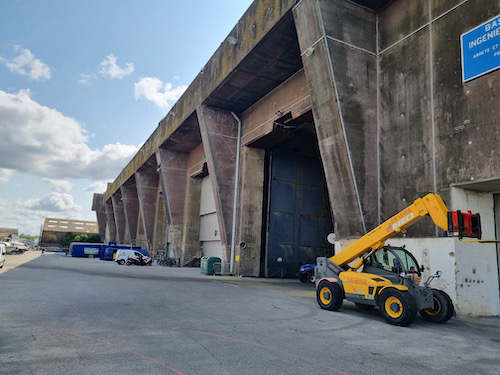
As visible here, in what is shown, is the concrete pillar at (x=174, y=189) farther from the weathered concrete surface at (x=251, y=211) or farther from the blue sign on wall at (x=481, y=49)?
the blue sign on wall at (x=481, y=49)

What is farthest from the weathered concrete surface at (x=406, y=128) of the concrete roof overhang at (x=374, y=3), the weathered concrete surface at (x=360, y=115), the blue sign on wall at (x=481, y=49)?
the concrete roof overhang at (x=374, y=3)

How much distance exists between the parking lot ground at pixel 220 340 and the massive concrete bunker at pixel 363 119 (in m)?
4.12

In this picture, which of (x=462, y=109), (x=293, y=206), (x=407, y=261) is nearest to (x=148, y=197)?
(x=293, y=206)

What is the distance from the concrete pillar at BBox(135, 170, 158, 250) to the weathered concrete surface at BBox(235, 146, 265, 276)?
77.8ft

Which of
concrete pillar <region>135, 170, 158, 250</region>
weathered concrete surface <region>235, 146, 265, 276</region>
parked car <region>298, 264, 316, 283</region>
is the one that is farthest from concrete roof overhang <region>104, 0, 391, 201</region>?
concrete pillar <region>135, 170, 158, 250</region>

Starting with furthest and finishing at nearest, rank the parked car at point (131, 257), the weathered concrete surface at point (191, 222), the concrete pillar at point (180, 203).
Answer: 1. the concrete pillar at point (180, 203)
2. the weathered concrete surface at point (191, 222)
3. the parked car at point (131, 257)

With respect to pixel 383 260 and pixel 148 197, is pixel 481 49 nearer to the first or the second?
pixel 383 260

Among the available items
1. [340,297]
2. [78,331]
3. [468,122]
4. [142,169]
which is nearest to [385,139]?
[468,122]

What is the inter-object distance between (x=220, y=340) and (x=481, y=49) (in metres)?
11.7

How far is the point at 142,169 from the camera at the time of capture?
46.8 m

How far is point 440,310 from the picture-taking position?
9.52 metres

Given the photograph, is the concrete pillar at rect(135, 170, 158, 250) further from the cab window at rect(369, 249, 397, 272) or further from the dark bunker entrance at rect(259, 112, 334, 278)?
the cab window at rect(369, 249, 397, 272)

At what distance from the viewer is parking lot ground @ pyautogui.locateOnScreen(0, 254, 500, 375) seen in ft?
16.9

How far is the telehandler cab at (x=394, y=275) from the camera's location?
27.9 ft
